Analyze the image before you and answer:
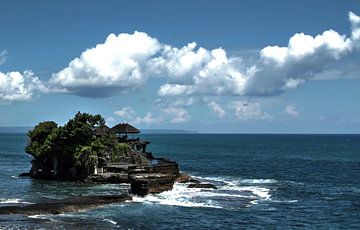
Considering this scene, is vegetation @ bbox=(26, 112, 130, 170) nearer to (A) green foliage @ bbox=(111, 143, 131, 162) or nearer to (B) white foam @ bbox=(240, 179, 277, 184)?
(A) green foliage @ bbox=(111, 143, 131, 162)

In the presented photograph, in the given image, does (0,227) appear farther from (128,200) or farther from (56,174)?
(56,174)

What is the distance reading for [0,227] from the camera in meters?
48.0

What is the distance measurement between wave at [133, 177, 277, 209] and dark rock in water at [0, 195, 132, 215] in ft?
14.1

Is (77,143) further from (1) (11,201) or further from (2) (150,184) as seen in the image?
(1) (11,201)

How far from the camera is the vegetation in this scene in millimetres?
90062

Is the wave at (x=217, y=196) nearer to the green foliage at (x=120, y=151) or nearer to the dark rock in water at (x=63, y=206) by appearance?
the dark rock in water at (x=63, y=206)

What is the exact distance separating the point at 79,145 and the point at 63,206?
3311cm

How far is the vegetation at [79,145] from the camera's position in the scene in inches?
3546

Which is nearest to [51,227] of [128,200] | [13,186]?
[128,200]

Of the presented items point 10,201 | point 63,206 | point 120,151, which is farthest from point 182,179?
point 63,206

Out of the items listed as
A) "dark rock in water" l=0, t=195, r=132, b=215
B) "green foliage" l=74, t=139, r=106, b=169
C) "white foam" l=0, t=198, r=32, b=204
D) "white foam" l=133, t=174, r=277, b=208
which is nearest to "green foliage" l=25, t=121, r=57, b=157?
"green foliage" l=74, t=139, r=106, b=169

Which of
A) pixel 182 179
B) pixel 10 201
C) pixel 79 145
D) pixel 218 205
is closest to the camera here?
pixel 10 201

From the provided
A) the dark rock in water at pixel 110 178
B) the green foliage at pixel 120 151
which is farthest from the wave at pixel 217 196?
the green foliage at pixel 120 151

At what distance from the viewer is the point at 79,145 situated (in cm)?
9144
